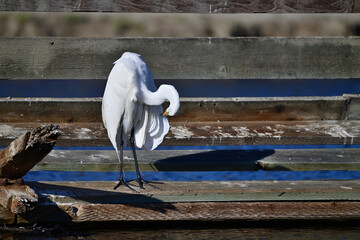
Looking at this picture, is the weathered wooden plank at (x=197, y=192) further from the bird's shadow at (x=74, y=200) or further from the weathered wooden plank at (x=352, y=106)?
the weathered wooden plank at (x=352, y=106)

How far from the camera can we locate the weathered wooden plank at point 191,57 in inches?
231

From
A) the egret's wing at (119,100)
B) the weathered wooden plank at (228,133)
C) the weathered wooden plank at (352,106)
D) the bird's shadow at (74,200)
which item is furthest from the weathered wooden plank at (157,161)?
the weathered wooden plank at (352,106)

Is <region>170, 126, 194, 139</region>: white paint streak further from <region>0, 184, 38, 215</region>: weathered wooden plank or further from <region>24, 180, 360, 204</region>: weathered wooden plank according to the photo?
<region>0, 184, 38, 215</region>: weathered wooden plank

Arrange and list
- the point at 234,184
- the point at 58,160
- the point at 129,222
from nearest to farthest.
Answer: the point at 129,222
the point at 234,184
the point at 58,160

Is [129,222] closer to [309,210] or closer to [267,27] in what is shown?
[309,210]

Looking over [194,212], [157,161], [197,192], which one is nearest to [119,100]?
[157,161]

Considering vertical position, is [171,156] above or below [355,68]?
below

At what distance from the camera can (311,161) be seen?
530 centimetres

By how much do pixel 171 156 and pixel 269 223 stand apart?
1.25m

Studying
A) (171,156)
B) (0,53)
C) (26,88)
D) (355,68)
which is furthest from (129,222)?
(26,88)

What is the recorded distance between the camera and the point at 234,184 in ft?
15.2

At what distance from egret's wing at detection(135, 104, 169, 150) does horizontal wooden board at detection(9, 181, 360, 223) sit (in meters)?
0.59

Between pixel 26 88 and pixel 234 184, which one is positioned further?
pixel 26 88

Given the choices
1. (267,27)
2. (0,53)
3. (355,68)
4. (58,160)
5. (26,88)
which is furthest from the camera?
(267,27)
